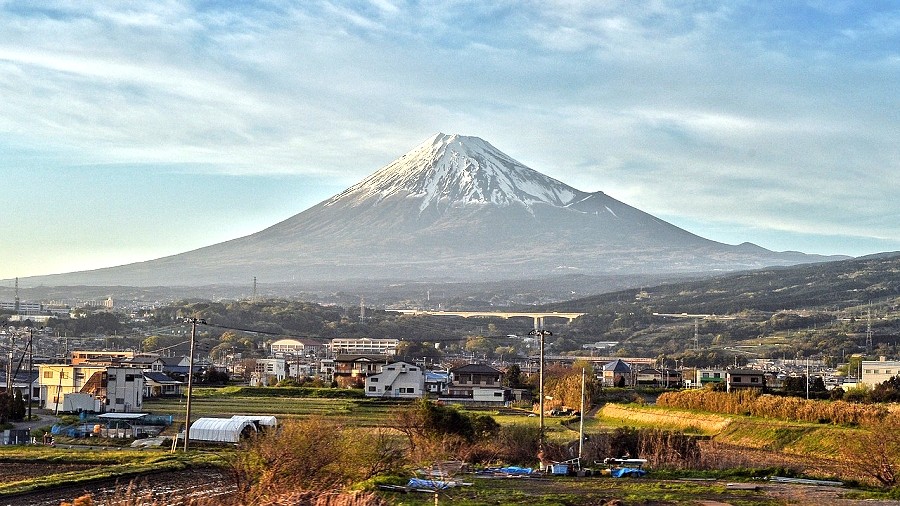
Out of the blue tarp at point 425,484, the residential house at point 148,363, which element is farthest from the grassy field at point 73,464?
the residential house at point 148,363

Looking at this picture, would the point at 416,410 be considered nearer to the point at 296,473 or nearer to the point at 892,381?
the point at 296,473

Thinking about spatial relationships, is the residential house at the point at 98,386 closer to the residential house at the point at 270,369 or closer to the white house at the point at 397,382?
the white house at the point at 397,382

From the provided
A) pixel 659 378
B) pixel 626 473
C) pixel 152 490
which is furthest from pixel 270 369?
pixel 152 490

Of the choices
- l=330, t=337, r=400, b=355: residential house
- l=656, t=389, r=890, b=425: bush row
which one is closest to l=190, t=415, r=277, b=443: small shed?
l=656, t=389, r=890, b=425: bush row

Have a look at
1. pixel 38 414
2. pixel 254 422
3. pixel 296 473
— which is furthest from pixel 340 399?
pixel 296 473

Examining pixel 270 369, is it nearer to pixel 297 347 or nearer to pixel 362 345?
pixel 362 345

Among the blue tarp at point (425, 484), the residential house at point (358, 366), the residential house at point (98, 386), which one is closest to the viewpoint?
the blue tarp at point (425, 484)
